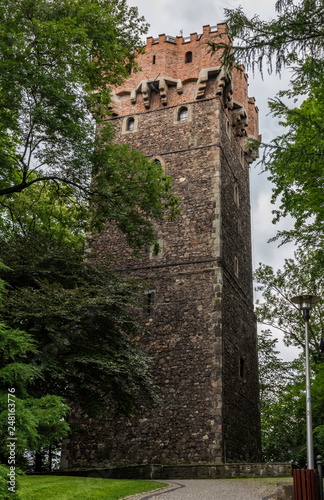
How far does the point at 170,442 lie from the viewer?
1534 centimetres

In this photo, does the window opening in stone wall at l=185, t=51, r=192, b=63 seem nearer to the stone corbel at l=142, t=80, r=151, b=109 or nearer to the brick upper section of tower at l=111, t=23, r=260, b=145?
the brick upper section of tower at l=111, t=23, r=260, b=145

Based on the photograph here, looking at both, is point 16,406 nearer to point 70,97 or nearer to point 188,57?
point 70,97

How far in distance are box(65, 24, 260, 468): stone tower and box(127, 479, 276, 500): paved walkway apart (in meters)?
3.99

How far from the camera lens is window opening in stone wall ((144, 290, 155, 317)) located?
17.4 meters

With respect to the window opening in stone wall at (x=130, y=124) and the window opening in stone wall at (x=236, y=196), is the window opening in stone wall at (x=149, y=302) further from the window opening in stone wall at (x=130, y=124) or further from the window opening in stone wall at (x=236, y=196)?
the window opening in stone wall at (x=130, y=124)

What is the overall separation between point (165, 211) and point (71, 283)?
18.4 ft

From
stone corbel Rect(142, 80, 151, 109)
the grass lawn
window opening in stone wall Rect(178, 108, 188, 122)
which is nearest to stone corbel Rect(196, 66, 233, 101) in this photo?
window opening in stone wall Rect(178, 108, 188, 122)

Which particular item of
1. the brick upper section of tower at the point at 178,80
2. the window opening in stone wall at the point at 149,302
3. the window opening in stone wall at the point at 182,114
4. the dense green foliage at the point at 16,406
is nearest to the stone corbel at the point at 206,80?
the brick upper section of tower at the point at 178,80

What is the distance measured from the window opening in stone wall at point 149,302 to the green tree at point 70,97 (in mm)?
3157

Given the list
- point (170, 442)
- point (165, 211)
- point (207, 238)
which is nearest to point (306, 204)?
point (207, 238)

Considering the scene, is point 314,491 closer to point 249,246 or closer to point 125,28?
point 125,28

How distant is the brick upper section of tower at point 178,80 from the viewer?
19723 mm

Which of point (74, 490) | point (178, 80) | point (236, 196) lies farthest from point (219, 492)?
point (178, 80)

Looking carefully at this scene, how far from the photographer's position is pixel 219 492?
31.0ft
